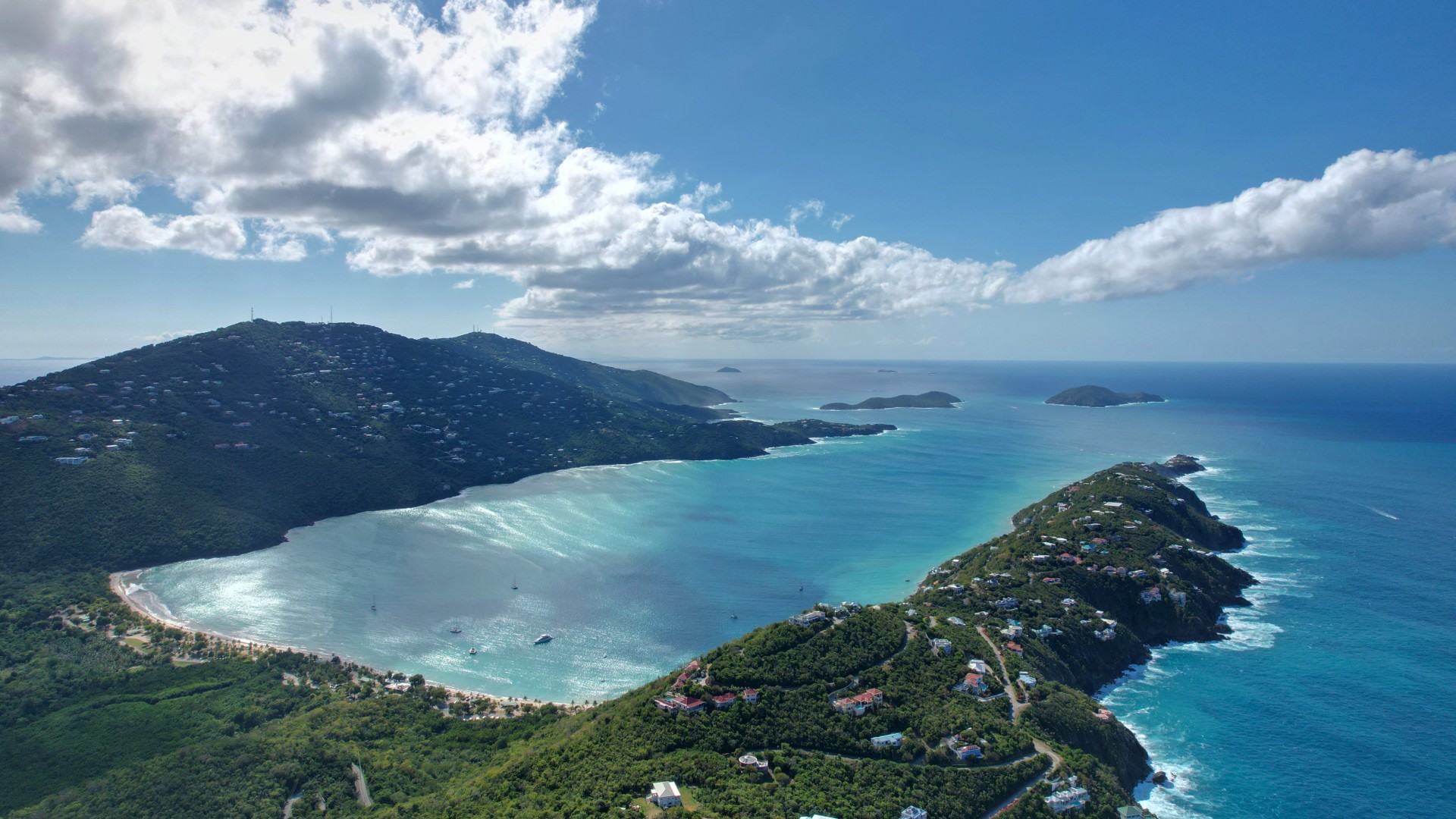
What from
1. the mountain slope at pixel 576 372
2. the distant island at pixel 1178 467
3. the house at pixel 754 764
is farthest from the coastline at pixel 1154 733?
the mountain slope at pixel 576 372

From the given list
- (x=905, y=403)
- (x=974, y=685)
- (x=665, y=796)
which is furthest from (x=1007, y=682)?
(x=905, y=403)

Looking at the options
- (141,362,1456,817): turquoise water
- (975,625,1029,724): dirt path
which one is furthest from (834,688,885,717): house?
(141,362,1456,817): turquoise water

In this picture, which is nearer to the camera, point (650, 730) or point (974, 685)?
point (650, 730)

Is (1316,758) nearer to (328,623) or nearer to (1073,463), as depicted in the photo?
(328,623)

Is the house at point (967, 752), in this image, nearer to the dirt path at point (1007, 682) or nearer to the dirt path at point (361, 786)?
the dirt path at point (1007, 682)

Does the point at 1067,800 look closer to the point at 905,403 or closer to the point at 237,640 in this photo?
the point at 237,640

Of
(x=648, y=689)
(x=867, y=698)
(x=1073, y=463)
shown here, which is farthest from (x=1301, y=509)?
(x=648, y=689)

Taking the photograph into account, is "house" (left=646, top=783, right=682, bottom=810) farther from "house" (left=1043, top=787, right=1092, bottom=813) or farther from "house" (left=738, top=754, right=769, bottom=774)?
"house" (left=1043, top=787, right=1092, bottom=813)
